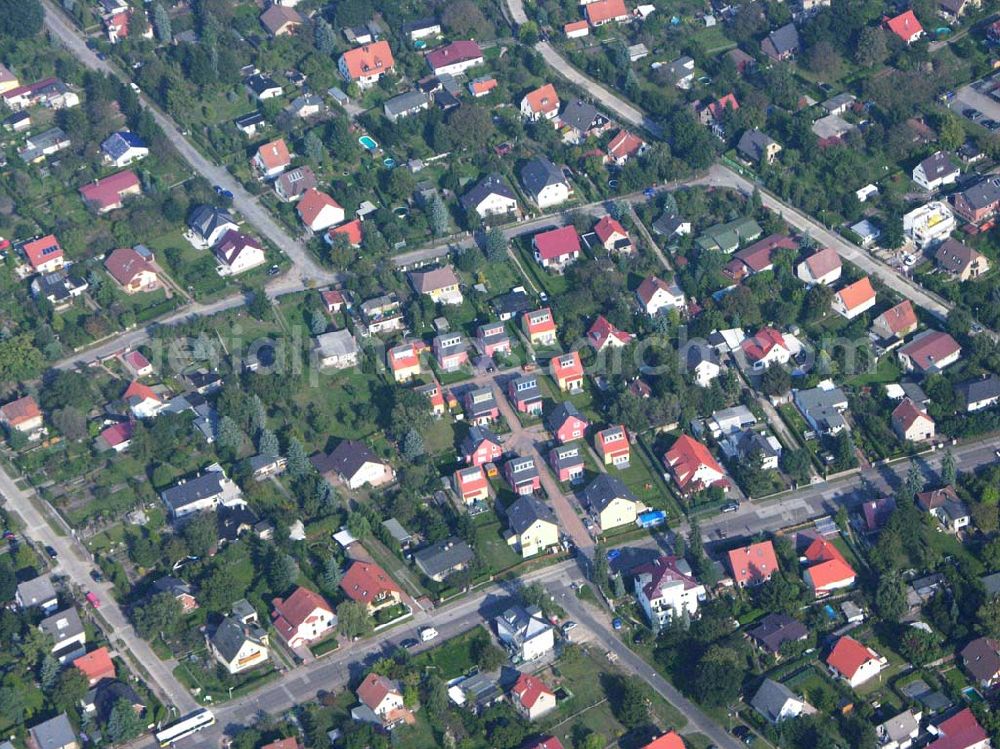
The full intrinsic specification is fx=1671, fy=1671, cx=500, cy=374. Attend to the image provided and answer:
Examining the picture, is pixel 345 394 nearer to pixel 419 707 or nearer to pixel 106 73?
pixel 419 707

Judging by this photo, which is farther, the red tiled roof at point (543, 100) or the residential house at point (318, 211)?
the red tiled roof at point (543, 100)

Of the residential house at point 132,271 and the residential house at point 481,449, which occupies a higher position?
the residential house at point 132,271

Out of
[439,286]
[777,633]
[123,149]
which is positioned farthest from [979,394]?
[123,149]

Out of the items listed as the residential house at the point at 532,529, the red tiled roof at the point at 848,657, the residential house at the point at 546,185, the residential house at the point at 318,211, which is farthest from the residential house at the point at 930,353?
the residential house at the point at 318,211

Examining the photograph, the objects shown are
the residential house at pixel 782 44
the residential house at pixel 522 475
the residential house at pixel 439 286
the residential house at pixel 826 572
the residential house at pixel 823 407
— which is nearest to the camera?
the residential house at pixel 826 572

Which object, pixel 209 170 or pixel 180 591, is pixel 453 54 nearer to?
pixel 209 170

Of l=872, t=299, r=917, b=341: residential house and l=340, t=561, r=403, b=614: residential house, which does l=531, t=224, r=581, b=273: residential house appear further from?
l=340, t=561, r=403, b=614: residential house

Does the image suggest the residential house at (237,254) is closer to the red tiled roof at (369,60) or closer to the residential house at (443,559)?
the red tiled roof at (369,60)
